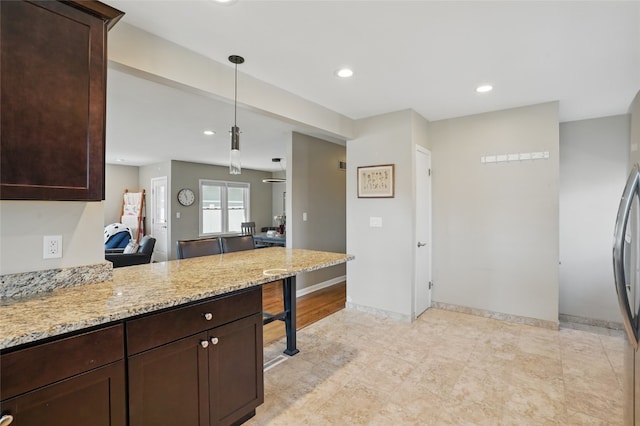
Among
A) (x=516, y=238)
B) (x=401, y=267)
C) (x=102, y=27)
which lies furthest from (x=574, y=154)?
(x=102, y=27)

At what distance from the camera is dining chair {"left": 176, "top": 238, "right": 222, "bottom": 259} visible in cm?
266

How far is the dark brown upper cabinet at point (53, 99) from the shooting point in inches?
50.4

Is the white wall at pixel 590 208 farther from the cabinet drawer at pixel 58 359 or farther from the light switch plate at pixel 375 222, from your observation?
the cabinet drawer at pixel 58 359

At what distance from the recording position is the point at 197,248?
2.78 metres

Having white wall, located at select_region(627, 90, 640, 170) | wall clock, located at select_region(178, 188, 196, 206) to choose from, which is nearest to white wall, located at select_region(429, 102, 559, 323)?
white wall, located at select_region(627, 90, 640, 170)

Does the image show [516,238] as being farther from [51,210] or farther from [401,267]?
[51,210]

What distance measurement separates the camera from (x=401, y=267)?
362 cm

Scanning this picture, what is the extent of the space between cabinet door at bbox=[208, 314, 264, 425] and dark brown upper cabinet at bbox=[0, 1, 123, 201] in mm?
954


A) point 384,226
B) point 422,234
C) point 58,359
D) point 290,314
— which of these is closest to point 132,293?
point 58,359

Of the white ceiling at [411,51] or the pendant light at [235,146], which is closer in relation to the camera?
the white ceiling at [411,51]

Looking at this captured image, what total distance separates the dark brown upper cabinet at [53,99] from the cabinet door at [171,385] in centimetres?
81

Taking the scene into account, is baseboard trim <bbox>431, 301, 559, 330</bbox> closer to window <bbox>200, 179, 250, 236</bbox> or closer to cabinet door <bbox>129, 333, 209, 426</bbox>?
cabinet door <bbox>129, 333, 209, 426</bbox>

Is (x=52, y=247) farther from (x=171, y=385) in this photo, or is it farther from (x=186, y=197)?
(x=186, y=197)

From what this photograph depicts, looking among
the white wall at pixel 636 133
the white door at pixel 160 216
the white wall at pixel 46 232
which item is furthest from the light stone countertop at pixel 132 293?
the white door at pixel 160 216
